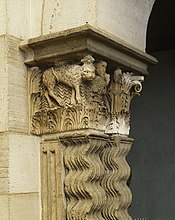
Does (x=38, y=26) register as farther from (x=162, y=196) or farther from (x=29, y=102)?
(x=162, y=196)

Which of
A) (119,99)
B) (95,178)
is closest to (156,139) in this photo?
(119,99)

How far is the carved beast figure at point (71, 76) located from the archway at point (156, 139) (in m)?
1.98

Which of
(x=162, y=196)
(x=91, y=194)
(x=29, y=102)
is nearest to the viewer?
(x=91, y=194)

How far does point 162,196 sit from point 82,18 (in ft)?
7.49

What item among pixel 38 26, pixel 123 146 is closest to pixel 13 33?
pixel 38 26

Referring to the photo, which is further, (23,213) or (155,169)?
(155,169)

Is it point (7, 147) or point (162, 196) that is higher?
point (7, 147)

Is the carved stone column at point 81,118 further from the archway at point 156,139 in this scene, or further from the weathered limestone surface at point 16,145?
the archway at point 156,139

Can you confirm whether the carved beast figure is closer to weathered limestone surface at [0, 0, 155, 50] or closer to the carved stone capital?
the carved stone capital

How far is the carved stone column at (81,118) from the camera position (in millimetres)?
1895

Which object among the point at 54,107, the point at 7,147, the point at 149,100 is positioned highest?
the point at 149,100

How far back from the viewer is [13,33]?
1.99 meters

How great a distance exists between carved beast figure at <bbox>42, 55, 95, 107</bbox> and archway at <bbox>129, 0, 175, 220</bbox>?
78.1 inches

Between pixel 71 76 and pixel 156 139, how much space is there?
2.19 m
